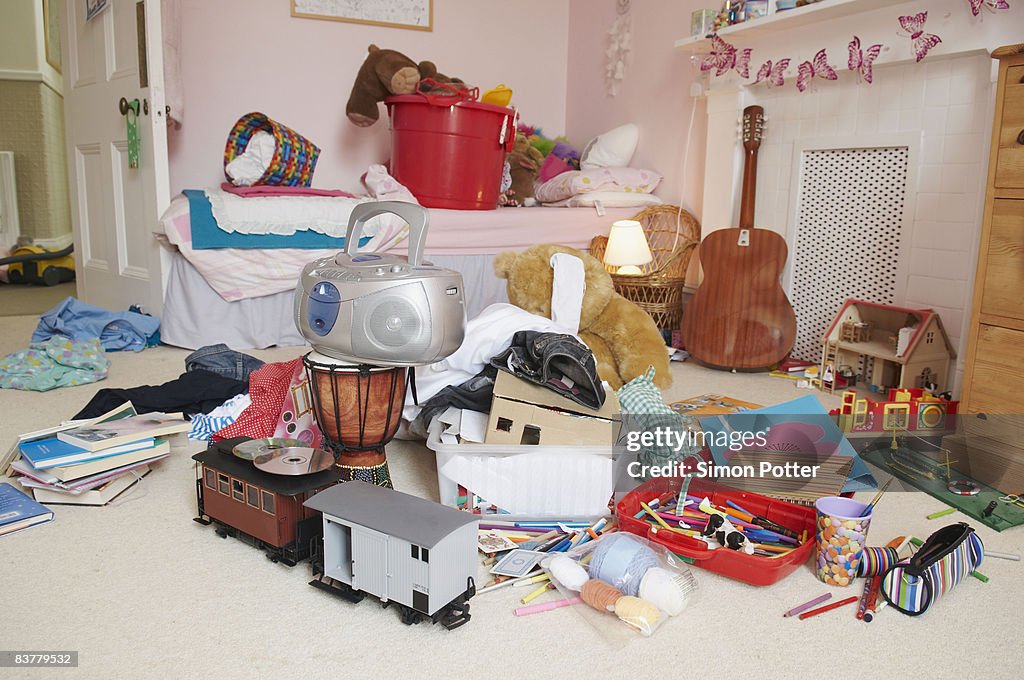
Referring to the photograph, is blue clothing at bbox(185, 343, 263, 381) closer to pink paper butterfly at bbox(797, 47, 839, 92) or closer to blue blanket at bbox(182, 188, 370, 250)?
blue blanket at bbox(182, 188, 370, 250)

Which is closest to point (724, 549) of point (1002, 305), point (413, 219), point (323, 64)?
point (413, 219)

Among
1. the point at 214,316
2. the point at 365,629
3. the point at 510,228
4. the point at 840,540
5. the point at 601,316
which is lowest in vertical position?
the point at 365,629

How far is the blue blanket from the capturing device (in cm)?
306

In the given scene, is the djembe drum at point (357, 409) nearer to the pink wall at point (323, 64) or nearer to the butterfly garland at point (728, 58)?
the butterfly garland at point (728, 58)

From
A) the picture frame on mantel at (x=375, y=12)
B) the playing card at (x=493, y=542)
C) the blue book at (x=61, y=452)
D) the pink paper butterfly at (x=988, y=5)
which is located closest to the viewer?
the playing card at (x=493, y=542)

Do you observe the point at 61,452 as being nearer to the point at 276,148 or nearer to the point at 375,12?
the point at 276,148

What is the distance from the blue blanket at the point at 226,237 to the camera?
306 centimetres

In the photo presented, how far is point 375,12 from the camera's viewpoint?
4.18m

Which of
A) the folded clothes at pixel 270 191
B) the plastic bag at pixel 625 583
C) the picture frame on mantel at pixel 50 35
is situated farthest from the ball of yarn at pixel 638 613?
the picture frame on mantel at pixel 50 35

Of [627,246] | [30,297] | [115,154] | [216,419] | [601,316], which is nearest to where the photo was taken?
[216,419]

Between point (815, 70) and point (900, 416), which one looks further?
point (815, 70)

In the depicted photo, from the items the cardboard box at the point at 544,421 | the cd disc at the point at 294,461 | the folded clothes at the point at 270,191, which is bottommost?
the cd disc at the point at 294,461

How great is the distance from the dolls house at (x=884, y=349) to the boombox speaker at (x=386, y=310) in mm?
1661

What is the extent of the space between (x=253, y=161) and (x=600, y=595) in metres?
2.61
